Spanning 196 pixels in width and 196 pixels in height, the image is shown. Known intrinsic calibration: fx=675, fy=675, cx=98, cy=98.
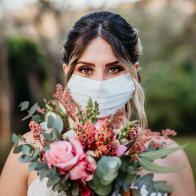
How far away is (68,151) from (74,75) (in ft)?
3.20

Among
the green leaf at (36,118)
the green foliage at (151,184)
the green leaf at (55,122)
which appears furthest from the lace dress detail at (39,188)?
the green foliage at (151,184)

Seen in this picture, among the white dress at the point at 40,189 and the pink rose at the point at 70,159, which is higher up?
the pink rose at the point at 70,159

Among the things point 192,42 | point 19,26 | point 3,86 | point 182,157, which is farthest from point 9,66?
point 182,157

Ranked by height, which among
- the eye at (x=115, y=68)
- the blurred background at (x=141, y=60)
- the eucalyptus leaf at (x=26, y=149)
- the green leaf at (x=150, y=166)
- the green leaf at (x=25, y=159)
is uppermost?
the eye at (x=115, y=68)

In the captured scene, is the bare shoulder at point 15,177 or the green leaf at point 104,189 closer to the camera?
the green leaf at point 104,189

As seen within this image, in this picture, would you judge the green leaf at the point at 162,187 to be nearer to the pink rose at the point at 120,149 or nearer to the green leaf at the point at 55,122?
the pink rose at the point at 120,149

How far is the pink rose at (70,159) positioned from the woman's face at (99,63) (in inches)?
31.7

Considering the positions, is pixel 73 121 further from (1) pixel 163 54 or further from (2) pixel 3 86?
(1) pixel 163 54

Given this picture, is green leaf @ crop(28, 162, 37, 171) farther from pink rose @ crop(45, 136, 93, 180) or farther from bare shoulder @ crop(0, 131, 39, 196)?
bare shoulder @ crop(0, 131, 39, 196)

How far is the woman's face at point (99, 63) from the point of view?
3561mm

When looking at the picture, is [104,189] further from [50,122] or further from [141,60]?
[141,60]

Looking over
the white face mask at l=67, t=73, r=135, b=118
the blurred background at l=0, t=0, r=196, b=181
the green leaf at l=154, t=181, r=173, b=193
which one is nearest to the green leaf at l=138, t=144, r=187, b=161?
the green leaf at l=154, t=181, r=173, b=193

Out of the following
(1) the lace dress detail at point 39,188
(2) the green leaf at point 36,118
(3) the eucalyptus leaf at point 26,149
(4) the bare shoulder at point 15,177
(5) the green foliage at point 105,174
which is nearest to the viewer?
(5) the green foliage at point 105,174

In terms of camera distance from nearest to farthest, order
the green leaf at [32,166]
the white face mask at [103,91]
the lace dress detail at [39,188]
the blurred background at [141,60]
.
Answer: the green leaf at [32,166], the lace dress detail at [39,188], the white face mask at [103,91], the blurred background at [141,60]
